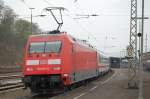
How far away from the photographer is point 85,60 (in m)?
29.7

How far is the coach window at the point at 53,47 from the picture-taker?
22.9 m

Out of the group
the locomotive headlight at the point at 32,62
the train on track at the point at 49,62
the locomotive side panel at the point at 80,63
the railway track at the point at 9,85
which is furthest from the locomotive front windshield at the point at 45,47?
the railway track at the point at 9,85

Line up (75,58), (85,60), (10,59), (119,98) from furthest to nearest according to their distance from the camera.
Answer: (10,59) → (85,60) → (75,58) → (119,98)

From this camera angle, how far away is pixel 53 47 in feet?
75.8

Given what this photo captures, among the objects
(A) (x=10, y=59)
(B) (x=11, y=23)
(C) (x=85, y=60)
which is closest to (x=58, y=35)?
(C) (x=85, y=60)

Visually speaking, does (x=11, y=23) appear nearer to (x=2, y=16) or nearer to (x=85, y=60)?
(x=2, y=16)

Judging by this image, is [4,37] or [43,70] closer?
[43,70]

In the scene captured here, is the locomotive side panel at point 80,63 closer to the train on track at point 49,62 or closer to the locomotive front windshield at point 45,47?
the train on track at point 49,62

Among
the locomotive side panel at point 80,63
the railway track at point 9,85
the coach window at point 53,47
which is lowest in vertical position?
the railway track at point 9,85

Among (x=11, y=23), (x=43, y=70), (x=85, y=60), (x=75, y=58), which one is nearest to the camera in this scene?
(x=43, y=70)

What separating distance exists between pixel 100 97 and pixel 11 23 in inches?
2615

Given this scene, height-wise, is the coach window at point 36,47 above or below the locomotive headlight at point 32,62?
above

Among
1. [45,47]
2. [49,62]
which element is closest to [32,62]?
[49,62]

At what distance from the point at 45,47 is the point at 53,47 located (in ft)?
1.51
